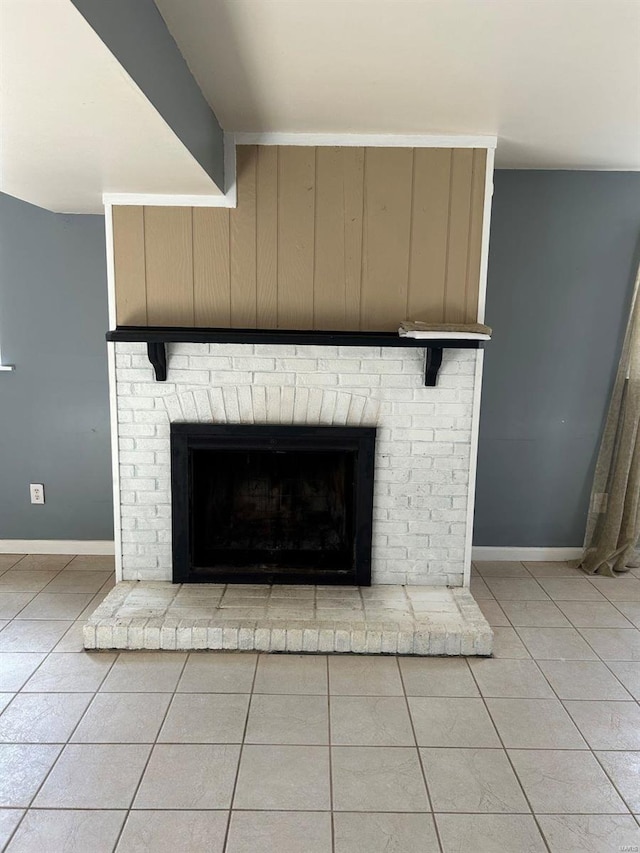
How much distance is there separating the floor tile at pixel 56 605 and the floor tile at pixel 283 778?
49.6 inches

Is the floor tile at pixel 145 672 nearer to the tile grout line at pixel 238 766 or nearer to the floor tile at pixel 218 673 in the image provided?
the floor tile at pixel 218 673

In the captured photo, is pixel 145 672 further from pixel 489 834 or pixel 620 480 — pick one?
pixel 620 480

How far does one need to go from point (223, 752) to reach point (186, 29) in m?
2.03

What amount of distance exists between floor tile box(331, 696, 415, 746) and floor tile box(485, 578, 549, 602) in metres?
1.04

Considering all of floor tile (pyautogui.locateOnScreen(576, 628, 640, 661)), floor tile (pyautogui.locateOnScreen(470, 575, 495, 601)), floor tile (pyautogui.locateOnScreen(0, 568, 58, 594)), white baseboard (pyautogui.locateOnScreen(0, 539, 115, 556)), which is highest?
white baseboard (pyautogui.locateOnScreen(0, 539, 115, 556))

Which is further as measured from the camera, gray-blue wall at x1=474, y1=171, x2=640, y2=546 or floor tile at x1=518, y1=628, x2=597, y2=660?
gray-blue wall at x1=474, y1=171, x2=640, y2=546

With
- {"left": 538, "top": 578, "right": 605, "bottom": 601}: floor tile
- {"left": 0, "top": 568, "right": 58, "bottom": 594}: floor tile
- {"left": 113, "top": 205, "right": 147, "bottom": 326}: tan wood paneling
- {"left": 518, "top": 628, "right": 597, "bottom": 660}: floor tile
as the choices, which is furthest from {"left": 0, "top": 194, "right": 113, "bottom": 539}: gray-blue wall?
{"left": 538, "top": 578, "right": 605, "bottom": 601}: floor tile

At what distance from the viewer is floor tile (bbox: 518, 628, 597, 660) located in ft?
8.41

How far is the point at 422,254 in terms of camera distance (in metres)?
2.68

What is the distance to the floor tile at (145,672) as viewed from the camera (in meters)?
2.29

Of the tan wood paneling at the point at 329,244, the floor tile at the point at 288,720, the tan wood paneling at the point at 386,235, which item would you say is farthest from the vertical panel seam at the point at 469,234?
the floor tile at the point at 288,720

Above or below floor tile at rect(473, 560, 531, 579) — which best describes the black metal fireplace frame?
above

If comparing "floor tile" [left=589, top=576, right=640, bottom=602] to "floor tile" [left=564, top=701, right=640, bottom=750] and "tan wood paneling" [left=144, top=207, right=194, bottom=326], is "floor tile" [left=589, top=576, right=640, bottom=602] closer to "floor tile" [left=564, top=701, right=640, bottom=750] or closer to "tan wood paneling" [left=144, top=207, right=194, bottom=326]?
"floor tile" [left=564, top=701, right=640, bottom=750]

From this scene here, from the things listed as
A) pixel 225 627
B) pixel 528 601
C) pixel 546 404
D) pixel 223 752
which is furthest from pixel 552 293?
pixel 223 752
